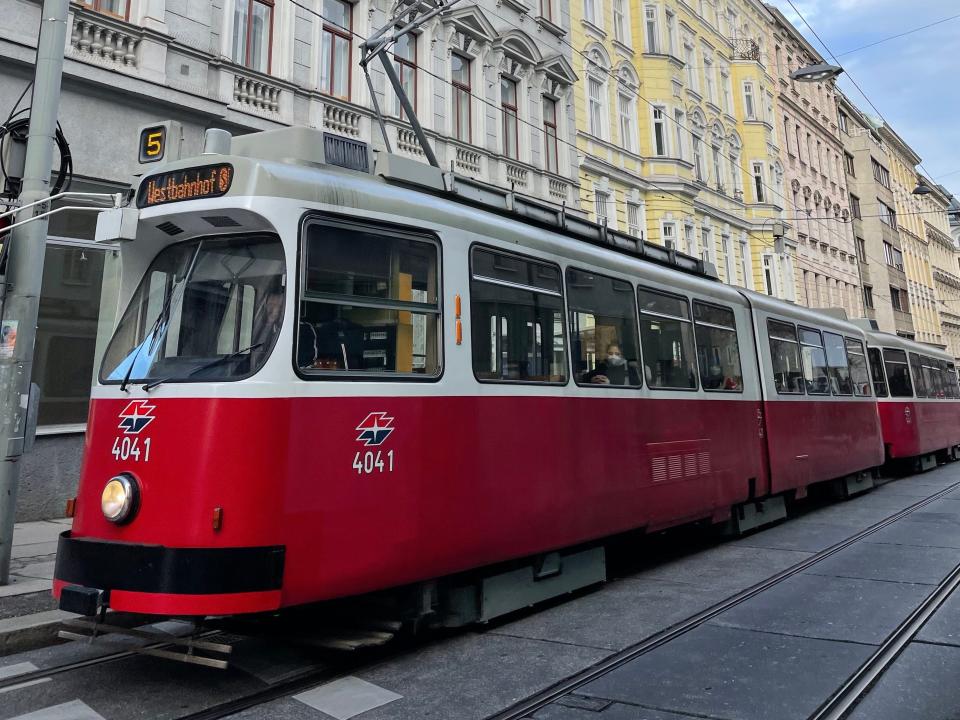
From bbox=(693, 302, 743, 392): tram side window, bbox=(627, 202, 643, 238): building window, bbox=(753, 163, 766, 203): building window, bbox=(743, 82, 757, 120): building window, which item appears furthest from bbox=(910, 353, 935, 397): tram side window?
bbox=(743, 82, 757, 120): building window

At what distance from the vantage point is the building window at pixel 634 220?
75.6 feet

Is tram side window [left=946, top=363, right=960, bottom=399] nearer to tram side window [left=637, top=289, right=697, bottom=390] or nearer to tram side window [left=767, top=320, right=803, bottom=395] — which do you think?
tram side window [left=767, top=320, right=803, bottom=395]

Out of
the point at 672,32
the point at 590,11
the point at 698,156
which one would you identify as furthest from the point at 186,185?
Result: the point at 672,32

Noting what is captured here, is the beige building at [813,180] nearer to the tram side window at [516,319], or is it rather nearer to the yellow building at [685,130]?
the yellow building at [685,130]

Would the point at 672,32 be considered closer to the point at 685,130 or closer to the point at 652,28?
the point at 652,28

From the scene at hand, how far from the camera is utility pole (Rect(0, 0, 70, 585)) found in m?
6.19

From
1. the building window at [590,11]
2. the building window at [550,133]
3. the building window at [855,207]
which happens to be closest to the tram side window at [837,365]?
the building window at [550,133]

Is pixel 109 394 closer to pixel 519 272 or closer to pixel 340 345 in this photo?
pixel 340 345

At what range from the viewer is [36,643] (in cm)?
504

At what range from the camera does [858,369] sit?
42.6ft

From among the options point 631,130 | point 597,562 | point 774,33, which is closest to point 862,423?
point 597,562

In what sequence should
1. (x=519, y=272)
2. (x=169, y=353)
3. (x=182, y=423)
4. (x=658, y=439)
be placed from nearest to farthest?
(x=182, y=423) → (x=169, y=353) → (x=519, y=272) → (x=658, y=439)

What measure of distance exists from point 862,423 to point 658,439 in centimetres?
739

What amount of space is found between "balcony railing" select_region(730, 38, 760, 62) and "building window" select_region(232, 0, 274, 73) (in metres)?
24.6
